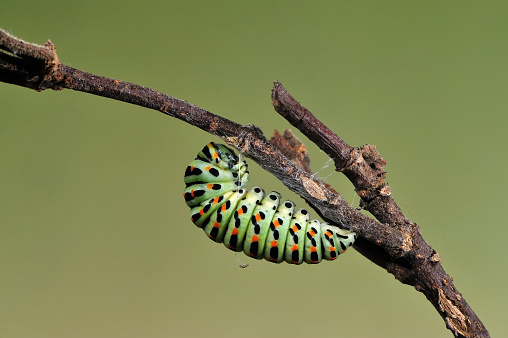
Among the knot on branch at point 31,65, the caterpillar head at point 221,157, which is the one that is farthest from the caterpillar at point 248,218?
the knot on branch at point 31,65

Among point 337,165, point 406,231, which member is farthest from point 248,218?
point 406,231

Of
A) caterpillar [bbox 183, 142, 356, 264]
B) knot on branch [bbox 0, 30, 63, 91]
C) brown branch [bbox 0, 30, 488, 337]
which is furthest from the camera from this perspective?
caterpillar [bbox 183, 142, 356, 264]

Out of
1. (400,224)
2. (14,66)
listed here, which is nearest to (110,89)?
(14,66)

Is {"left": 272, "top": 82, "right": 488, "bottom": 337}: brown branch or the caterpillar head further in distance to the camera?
the caterpillar head

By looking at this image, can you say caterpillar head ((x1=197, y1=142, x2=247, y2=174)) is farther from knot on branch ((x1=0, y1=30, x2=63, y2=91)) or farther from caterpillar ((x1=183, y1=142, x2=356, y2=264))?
knot on branch ((x1=0, y1=30, x2=63, y2=91))

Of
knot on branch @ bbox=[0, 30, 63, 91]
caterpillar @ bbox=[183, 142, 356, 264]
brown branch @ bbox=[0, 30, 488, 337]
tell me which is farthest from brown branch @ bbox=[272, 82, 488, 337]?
knot on branch @ bbox=[0, 30, 63, 91]

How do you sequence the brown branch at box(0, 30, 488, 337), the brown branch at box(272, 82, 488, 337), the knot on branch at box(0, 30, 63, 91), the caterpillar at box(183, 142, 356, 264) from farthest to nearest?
the caterpillar at box(183, 142, 356, 264), the brown branch at box(272, 82, 488, 337), the brown branch at box(0, 30, 488, 337), the knot on branch at box(0, 30, 63, 91)

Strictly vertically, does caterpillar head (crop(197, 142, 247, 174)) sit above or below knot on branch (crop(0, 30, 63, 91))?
above
